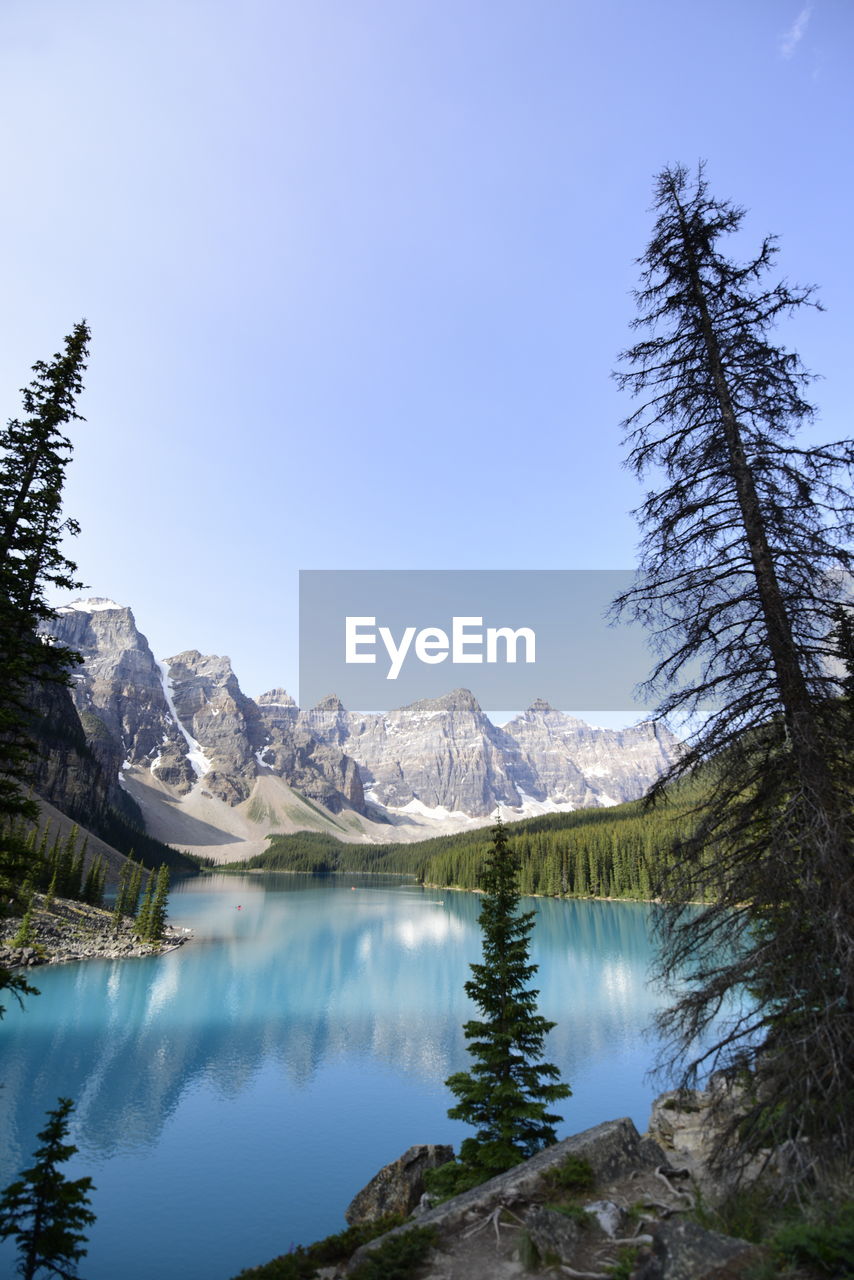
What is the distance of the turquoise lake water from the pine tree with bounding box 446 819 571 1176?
13.3 ft

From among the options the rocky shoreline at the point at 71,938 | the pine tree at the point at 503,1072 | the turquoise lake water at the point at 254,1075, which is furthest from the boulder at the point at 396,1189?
the rocky shoreline at the point at 71,938

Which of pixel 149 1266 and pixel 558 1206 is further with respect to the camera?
pixel 149 1266

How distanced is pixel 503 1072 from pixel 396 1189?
14.1ft

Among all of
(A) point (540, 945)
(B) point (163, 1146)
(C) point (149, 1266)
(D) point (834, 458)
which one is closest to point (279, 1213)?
(C) point (149, 1266)

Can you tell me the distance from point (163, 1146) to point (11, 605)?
886 inches

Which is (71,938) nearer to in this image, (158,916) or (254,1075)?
(158,916)

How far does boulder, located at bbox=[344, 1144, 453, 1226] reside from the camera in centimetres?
1658

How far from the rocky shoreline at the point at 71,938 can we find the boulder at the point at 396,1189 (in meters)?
43.3

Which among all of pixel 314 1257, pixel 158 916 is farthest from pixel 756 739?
pixel 158 916

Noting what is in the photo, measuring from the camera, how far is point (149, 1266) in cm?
1592

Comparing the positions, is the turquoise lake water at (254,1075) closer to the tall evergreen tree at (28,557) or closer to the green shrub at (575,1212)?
the green shrub at (575,1212)

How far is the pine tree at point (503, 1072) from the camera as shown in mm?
16219

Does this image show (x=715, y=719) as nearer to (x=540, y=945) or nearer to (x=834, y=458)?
(x=834, y=458)

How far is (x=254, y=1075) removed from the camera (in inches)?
1199
